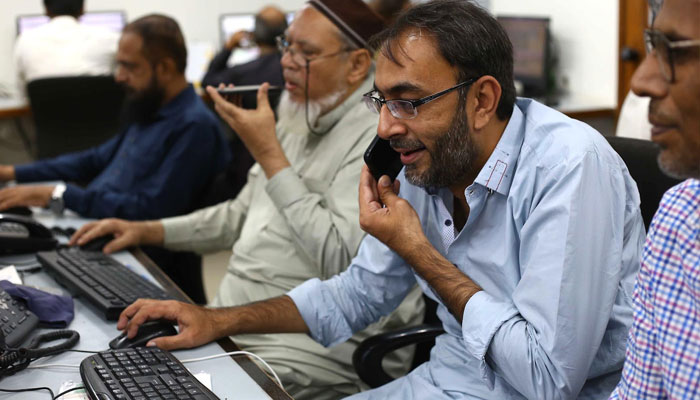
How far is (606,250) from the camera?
1.20 m

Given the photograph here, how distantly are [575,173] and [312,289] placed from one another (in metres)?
0.63

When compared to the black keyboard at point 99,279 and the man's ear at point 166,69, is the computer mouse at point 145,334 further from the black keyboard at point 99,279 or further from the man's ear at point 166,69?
the man's ear at point 166,69

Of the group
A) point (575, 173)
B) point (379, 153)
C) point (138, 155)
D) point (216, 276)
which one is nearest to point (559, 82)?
point (216, 276)

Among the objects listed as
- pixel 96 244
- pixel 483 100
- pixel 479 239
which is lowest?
pixel 96 244

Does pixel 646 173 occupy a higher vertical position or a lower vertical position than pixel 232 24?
higher

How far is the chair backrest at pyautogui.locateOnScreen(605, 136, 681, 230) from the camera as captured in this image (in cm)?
144

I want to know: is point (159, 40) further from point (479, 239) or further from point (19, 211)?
point (479, 239)

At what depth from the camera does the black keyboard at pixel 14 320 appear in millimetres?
1370

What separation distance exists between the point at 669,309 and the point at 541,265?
294 mm

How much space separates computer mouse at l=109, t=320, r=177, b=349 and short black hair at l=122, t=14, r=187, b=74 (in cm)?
151

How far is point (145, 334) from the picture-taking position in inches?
55.7

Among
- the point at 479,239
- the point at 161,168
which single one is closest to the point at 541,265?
the point at 479,239

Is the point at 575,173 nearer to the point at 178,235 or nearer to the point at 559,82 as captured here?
the point at 178,235

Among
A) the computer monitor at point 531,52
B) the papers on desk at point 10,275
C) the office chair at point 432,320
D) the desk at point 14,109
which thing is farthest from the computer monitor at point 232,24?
the office chair at point 432,320
